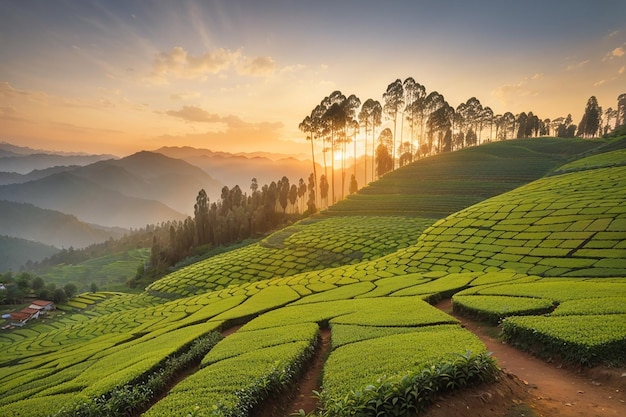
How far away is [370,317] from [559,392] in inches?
318

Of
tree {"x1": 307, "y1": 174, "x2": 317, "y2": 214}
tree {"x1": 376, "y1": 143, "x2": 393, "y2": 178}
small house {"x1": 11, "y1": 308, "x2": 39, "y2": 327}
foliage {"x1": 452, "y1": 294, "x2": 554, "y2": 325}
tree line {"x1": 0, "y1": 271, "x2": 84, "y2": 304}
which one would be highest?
tree {"x1": 376, "y1": 143, "x2": 393, "y2": 178}

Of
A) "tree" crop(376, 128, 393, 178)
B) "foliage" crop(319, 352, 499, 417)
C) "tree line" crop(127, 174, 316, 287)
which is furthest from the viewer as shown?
"tree" crop(376, 128, 393, 178)

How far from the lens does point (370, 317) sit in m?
15.6

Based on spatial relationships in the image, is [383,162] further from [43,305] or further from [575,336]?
[575,336]

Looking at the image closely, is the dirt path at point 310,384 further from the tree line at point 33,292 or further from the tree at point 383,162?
the tree at point 383,162

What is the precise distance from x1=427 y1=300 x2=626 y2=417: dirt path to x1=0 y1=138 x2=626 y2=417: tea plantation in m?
0.58

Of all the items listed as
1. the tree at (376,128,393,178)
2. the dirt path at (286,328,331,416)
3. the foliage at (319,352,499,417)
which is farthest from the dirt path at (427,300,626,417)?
the tree at (376,128,393,178)

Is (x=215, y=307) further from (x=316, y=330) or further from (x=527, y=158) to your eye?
(x=527, y=158)

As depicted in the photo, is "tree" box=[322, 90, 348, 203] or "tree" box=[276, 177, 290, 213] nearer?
"tree" box=[322, 90, 348, 203]

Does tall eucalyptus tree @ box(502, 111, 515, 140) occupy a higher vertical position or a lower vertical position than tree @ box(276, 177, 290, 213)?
higher

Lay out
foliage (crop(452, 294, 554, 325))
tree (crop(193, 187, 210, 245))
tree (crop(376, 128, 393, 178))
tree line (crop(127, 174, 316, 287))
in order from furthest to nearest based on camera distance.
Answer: tree (crop(376, 128, 393, 178)), tree (crop(193, 187, 210, 245)), tree line (crop(127, 174, 316, 287)), foliage (crop(452, 294, 554, 325))

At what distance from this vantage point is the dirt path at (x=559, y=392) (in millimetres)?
7434

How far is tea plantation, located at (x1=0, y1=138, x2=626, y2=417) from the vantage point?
369 inches

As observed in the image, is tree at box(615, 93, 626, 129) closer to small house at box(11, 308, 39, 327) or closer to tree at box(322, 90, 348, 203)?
tree at box(322, 90, 348, 203)
